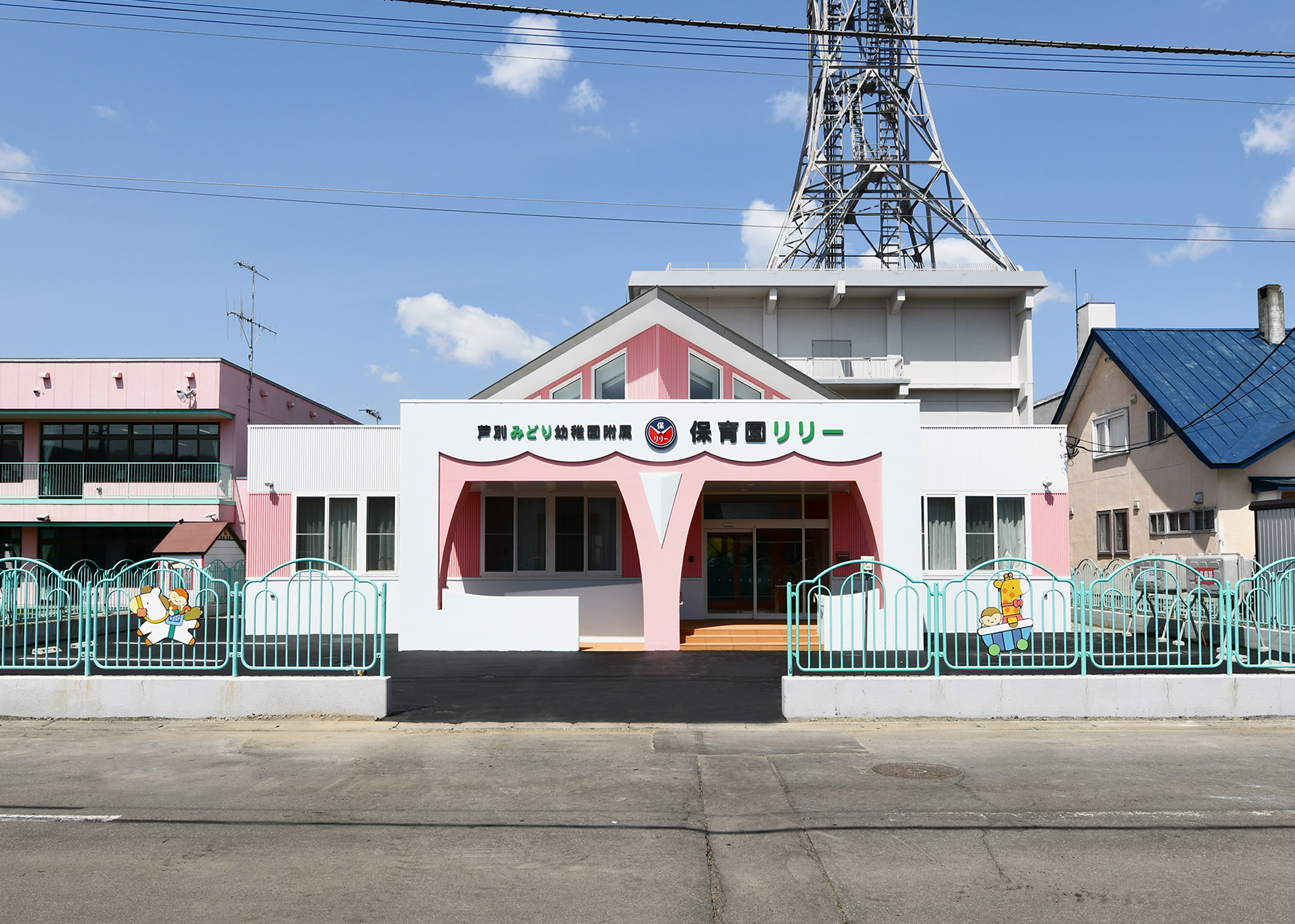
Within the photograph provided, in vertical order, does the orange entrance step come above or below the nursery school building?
below

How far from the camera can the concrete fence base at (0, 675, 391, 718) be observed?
12445 millimetres

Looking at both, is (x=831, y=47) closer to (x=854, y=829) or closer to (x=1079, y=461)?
(x=1079, y=461)

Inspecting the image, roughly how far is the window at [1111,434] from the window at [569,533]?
15955mm

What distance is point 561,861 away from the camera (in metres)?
6.91

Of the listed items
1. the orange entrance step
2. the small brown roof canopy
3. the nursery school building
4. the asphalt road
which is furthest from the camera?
the small brown roof canopy

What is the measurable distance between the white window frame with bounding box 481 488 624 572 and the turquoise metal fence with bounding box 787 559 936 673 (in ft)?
15.0

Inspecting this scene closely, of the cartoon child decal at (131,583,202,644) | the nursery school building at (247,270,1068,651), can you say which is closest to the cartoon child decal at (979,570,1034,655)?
the nursery school building at (247,270,1068,651)

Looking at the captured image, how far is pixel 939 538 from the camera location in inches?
895

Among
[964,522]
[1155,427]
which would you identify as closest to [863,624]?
[964,522]

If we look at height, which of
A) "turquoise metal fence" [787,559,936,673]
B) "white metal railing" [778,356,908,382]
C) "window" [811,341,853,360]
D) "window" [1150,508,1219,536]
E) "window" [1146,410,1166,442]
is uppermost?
"window" [811,341,853,360]

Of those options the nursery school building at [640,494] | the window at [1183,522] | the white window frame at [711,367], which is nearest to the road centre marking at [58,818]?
the nursery school building at [640,494]

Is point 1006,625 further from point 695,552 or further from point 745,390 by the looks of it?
point 695,552

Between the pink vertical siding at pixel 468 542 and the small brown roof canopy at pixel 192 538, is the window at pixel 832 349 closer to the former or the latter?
the pink vertical siding at pixel 468 542

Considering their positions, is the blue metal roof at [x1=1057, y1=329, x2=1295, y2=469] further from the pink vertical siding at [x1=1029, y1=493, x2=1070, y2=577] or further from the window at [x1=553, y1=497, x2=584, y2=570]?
the window at [x1=553, y1=497, x2=584, y2=570]
